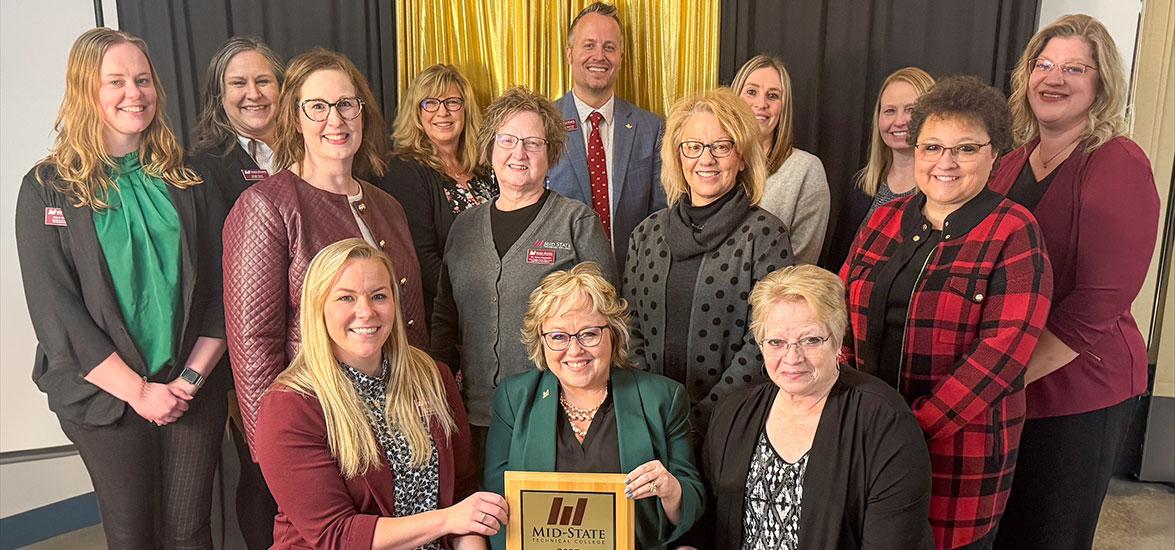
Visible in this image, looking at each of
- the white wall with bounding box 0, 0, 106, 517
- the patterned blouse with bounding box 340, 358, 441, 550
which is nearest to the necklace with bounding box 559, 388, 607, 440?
the patterned blouse with bounding box 340, 358, 441, 550

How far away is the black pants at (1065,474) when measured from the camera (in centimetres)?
253

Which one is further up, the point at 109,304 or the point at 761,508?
the point at 109,304

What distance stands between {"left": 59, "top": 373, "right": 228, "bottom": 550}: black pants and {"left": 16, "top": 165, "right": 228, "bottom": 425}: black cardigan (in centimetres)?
8

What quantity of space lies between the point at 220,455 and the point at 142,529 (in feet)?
1.10

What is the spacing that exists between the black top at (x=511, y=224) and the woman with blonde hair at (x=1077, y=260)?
5.08ft

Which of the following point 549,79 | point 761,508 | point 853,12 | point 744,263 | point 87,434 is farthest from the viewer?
point 549,79

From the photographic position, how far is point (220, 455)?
2801mm

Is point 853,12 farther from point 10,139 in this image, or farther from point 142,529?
point 142,529

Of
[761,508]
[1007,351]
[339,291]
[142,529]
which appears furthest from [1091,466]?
[142,529]

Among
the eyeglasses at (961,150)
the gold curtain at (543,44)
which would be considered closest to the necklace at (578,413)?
the eyeglasses at (961,150)

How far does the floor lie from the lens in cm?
359

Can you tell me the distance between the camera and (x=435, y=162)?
3148 mm

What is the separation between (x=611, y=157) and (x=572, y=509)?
1774 millimetres

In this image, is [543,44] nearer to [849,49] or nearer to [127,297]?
[849,49]
